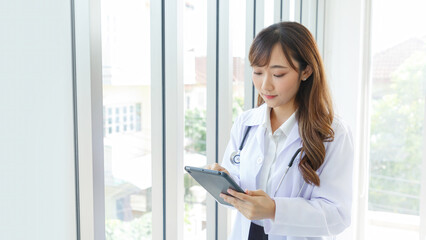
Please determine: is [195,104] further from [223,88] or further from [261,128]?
[261,128]

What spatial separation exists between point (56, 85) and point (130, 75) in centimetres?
97

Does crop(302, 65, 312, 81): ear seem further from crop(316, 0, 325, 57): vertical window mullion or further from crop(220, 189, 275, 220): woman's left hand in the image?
crop(316, 0, 325, 57): vertical window mullion

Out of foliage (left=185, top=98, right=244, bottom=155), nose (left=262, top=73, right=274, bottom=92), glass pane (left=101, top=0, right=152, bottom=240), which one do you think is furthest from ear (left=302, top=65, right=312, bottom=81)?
foliage (left=185, top=98, right=244, bottom=155)

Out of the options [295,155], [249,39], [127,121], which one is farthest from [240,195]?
[127,121]

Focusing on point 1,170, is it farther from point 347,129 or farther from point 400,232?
point 400,232

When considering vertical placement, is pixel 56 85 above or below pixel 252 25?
below

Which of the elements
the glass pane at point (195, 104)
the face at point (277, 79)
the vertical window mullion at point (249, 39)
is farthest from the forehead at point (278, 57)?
the vertical window mullion at point (249, 39)

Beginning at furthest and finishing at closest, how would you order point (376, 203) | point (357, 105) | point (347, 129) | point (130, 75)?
point (376, 203) → point (357, 105) → point (130, 75) → point (347, 129)

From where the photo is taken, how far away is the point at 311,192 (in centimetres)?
106

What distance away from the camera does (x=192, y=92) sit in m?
2.63

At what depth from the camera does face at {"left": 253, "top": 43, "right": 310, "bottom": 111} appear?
1.03 metres

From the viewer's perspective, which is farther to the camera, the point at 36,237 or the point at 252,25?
the point at 252,25

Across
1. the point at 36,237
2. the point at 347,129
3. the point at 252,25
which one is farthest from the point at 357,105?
the point at 36,237

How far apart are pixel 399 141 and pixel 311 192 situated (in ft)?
5.53
